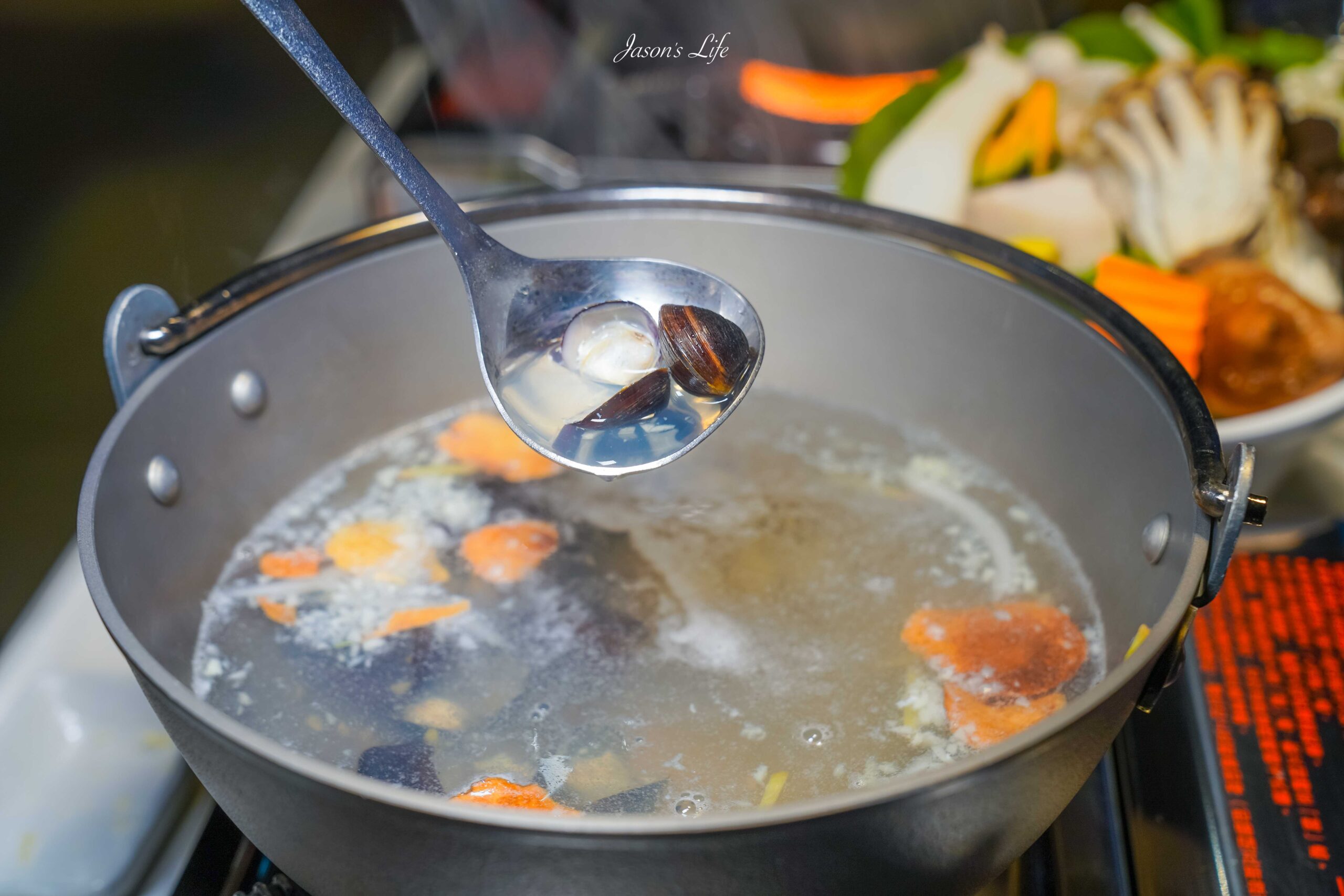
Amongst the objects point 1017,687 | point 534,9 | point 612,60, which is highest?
point 534,9

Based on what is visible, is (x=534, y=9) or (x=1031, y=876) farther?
(x=534, y=9)

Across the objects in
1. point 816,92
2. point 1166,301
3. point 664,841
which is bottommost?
point 664,841

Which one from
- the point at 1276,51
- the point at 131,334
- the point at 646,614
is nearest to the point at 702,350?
the point at 646,614

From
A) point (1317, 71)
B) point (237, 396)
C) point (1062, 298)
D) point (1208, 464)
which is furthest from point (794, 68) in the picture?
point (1208, 464)

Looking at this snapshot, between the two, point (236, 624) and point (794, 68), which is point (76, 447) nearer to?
point (236, 624)

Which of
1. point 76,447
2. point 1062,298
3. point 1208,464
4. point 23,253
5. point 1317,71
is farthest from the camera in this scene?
point 1317,71

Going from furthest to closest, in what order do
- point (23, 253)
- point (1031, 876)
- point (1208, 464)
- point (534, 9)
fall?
point (534, 9) < point (23, 253) < point (1031, 876) < point (1208, 464)

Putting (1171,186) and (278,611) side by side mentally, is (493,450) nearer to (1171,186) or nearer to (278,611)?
(278,611)
